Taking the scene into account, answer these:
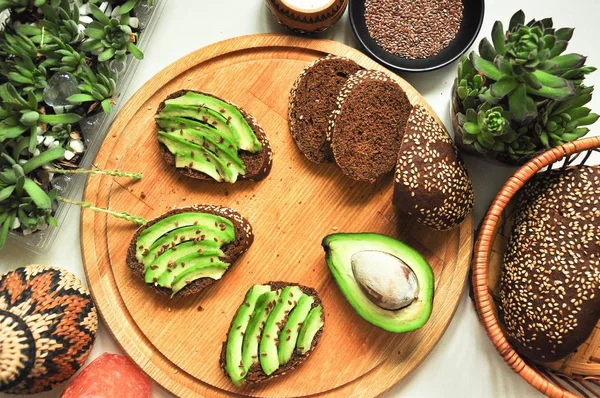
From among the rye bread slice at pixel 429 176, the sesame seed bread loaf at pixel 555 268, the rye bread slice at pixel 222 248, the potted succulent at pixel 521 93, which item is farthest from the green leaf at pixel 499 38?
the rye bread slice at pixel 222 248

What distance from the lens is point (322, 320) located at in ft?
5.76

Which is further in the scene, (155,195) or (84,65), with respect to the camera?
(155,195)

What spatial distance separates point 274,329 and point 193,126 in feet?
2.03

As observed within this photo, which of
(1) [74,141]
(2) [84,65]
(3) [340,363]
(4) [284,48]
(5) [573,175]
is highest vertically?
(5) [573,175]

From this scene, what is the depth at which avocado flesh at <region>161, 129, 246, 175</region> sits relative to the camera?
174 centimetres

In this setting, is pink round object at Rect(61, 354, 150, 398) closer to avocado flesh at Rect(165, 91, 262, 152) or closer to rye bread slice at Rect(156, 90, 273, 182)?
rye bread slice at Rect(156, 90, 273, 182)

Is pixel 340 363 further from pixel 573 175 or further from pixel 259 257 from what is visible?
pixel 573 175

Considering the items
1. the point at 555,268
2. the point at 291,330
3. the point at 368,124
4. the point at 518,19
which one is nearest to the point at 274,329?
the point at 291,330

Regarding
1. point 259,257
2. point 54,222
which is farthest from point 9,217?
point 259,257

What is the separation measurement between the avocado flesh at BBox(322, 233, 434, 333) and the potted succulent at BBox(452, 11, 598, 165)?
342mm

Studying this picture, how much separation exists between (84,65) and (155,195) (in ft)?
1.35

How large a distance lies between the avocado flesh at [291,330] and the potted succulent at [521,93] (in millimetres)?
631

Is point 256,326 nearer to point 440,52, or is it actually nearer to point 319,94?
point 319,94

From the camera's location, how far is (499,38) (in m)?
1.46
